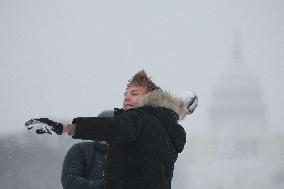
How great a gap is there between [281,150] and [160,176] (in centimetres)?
8468

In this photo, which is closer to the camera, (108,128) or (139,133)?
(108,128)

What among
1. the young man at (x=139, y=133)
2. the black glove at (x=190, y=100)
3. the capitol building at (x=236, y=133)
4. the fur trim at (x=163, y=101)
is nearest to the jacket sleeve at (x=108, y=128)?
the young man at (x=139, y=133)

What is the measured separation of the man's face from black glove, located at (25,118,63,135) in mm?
563

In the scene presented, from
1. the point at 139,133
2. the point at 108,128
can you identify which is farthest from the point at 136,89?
the point at 108,128

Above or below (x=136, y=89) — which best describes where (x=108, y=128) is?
below

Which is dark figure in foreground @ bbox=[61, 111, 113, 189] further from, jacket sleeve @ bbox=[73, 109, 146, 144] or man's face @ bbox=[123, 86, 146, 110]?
jacket sleeve @ bbox=[73, 109, 146, 144]

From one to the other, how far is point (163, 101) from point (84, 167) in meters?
0.80

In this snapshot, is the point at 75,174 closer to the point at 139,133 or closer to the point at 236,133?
the point at 139,133

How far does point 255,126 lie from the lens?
98625 mm

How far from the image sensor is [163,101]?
9.84 ft

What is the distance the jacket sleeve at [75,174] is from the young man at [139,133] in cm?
53

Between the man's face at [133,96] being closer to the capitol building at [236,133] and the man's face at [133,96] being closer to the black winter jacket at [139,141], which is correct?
the black winter jacket at [139,141]

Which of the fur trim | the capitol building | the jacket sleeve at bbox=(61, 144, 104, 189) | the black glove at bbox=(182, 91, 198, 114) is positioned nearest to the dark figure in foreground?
the jacket sleeve at bbox=(61, 144, 104, 189)

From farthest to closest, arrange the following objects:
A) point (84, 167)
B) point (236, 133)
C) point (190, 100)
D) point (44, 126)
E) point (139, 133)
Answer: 1. point (236, 133)
2. point (84, 167)
3. point (190, 100)
4. point (139, 133)
5. point (44, 126)
